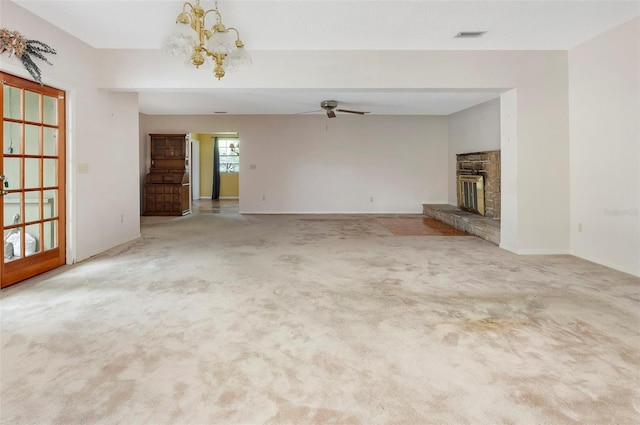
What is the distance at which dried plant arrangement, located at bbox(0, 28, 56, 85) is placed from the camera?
10.5 ft

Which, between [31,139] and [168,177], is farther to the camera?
[168,177]

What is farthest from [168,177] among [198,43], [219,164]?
[198,43]

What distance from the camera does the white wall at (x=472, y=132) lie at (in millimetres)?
7156

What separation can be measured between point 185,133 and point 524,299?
28.9 ft

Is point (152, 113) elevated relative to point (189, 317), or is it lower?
elevated

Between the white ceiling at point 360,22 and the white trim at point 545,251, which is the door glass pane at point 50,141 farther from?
the white trim at point 545,251

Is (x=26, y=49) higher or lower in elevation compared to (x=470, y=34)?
lower

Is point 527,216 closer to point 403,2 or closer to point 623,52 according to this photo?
point 623,52

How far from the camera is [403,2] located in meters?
3.42

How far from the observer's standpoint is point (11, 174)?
11.4 ft

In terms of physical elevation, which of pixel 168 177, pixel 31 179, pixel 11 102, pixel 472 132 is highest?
pixel 472 132

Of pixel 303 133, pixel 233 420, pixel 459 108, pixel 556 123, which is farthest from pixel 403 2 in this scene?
pixel 303 133

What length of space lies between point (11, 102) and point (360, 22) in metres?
3.50

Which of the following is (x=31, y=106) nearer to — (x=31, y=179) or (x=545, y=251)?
(x=31, y=179)
